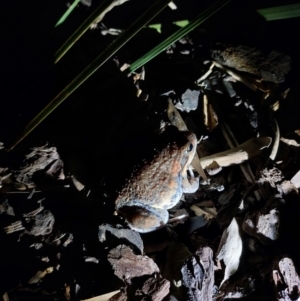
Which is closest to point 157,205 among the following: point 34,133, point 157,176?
point 157,176

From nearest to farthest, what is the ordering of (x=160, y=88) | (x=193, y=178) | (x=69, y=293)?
(x=69, y=293), (x=193, y=178), (x=160, y=88)

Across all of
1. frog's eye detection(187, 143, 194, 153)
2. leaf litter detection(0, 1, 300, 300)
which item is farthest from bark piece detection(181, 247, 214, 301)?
frog's eye detection(187, 143, 194, 153)

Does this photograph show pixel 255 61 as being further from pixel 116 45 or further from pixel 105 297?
pixel 105 297

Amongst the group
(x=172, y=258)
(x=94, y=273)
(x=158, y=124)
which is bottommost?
(x=172, y=258)

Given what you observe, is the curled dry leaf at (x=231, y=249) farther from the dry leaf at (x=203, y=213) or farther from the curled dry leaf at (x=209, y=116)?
the curled dry leaf at (x=209, y=116)

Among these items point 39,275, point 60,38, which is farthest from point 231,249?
point 60,38

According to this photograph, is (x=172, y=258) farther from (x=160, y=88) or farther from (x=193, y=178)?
(x=160, y=88)

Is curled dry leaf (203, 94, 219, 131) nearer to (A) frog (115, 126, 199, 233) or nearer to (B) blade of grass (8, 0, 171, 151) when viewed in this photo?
(A) frog (115, 126, 199, 233)

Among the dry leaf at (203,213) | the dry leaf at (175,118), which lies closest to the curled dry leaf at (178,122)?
the dry leaf at (175,118)
